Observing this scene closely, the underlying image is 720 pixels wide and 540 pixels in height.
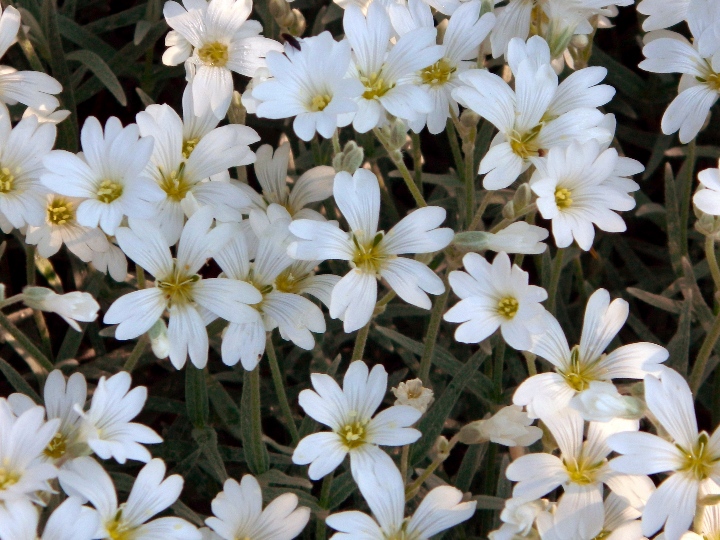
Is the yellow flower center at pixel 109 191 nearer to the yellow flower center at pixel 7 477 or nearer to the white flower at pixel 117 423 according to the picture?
the white flower at pixel 117 423

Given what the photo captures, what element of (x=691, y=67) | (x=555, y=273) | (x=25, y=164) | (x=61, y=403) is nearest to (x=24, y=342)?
(x=61, y=403)

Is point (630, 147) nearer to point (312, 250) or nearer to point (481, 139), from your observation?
point (481, 139)

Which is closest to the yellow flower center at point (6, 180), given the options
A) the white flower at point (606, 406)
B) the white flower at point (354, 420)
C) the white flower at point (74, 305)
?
the white flower at point (74, 305)

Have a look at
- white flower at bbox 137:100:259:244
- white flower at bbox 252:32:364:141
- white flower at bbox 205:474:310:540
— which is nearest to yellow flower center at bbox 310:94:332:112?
white flower at bbox 252:32:364:141

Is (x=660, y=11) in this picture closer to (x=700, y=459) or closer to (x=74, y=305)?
(x=700, y=459)

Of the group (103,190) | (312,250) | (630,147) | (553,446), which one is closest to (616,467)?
(553,446)
